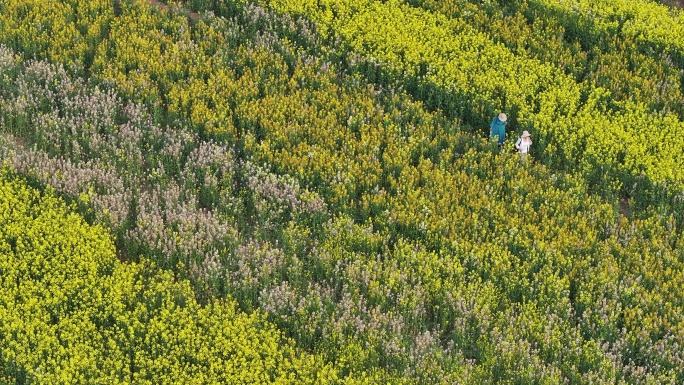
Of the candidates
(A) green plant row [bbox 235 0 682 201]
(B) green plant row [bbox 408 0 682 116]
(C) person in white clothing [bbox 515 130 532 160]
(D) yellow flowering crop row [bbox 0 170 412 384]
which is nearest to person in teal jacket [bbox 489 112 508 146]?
(C) person in white clothing [bbox 515 130 532 160]

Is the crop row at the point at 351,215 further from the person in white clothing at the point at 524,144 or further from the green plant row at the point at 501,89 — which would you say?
the green plant row at the point at 501,89

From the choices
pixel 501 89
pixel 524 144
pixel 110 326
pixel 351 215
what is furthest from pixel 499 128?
pixel 110 326

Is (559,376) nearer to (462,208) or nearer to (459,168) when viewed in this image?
(462,208)

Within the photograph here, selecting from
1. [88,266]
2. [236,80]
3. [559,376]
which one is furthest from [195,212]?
[559,376]

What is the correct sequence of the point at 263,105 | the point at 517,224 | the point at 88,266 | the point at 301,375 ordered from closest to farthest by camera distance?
the point at 301,375
the point at 88,266
the point at 517,224
the point at 263,105

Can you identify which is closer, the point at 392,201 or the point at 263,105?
the point at 392,201

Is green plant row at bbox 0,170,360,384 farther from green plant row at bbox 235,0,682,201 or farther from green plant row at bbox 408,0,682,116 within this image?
green plant row at bbox 408,0,682,116

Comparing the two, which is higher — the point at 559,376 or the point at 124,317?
the point at 559,376
